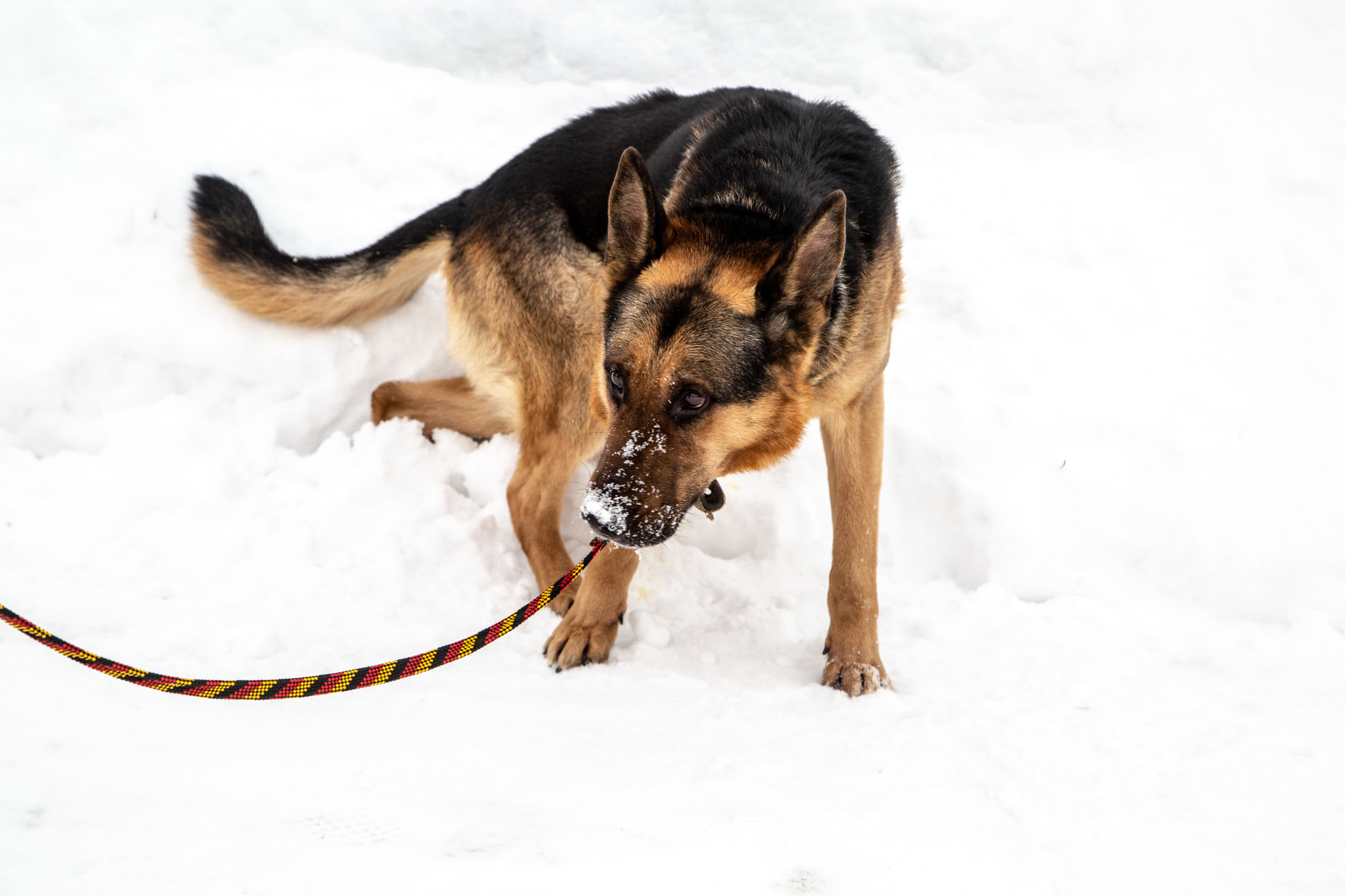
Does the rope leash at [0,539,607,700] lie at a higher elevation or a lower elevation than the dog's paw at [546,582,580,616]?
higher

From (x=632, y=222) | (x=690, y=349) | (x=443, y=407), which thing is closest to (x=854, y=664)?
(x=690, y=349)

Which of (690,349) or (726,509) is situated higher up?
(690,349)

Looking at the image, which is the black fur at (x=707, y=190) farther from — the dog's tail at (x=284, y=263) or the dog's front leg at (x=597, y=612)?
the dog's front leg at (x=597, y=612)

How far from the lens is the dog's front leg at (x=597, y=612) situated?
10.4 ft

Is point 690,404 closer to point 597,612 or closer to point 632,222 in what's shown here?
point 632,222

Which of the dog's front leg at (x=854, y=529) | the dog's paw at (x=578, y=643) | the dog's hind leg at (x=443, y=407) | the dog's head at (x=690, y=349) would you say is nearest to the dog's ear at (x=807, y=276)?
the dog's head at (x=690, y=349)

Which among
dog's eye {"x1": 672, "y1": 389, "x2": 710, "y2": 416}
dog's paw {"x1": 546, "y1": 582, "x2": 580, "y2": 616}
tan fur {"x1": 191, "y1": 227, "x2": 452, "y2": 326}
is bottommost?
dog's paw {"x1": 546, "y1": 582, "x2": 580, "y2": 616}

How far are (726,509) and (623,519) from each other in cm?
161

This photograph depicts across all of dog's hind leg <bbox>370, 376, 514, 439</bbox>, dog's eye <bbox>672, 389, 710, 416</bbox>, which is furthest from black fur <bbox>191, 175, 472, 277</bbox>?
dog's eye <bbox>672, 389, 710, 416</bbox>

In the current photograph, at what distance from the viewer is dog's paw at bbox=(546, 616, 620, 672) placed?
3115mm

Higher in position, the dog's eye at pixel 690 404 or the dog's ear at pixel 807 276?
the dog's ear at pixel 807 276

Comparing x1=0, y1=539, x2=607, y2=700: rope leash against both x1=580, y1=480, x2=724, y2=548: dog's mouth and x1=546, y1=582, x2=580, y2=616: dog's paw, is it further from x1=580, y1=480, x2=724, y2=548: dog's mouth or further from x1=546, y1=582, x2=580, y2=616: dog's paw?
x1=546, y1=582, x2=580, y2=616: dog's paw

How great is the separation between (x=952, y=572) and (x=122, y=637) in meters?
3.24

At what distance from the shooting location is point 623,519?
99.0 inches
